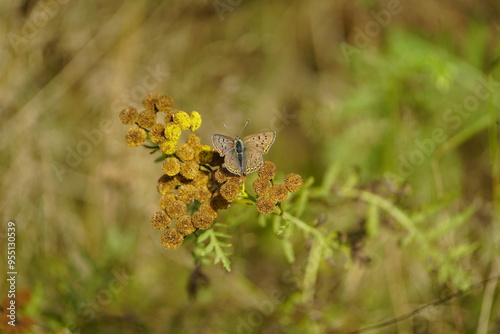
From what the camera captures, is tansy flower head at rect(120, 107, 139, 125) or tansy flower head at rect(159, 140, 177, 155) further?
tansy flower head at rect(120, 107, 139, 125)

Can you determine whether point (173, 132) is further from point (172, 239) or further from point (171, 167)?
point (172, 239)

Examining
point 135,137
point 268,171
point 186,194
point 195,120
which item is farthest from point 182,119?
point 268,171

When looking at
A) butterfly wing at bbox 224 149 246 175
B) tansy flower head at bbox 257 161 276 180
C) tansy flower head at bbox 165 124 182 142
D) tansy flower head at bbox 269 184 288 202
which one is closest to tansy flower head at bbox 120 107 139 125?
tansy flower head at bbox 165 124 182 142

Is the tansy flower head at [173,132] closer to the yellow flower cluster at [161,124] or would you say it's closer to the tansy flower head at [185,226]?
the yellow flower cluster at [161,124]

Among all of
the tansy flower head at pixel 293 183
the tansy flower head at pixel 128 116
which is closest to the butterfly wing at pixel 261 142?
the tansy flower head at pixel 293 183

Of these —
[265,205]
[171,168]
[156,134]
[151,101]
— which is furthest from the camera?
[151,101]

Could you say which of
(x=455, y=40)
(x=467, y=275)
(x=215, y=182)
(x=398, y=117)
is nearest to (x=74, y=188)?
(x=215, y=182)

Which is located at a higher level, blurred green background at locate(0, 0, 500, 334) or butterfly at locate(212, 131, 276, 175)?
blurred green background at locate(0, 0, 500, 334)

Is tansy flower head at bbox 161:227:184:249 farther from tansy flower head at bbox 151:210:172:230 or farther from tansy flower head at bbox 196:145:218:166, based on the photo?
tansy flower head at bbox 196:145:218:166
